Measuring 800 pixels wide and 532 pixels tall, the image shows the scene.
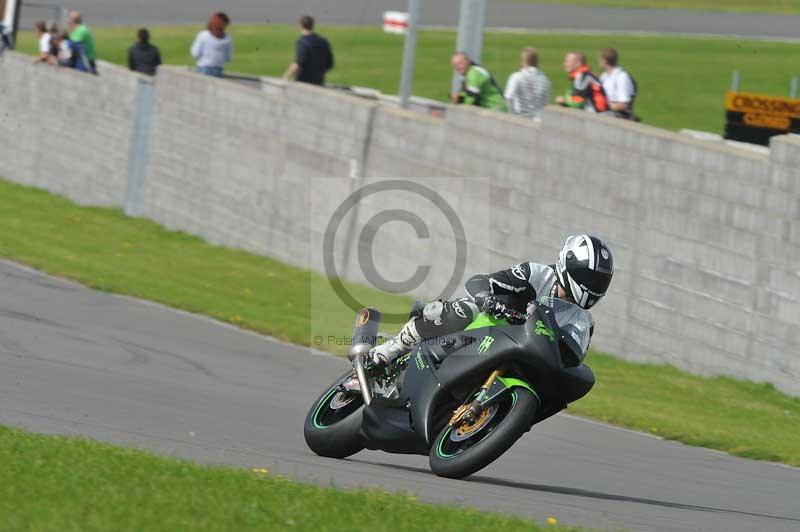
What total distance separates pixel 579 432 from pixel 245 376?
285cm

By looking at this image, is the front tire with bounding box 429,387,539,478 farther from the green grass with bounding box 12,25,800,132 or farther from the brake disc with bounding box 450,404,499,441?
the green grass with bounding box 12,25,800,132

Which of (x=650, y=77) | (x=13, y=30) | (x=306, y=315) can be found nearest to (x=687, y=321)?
(x=306, y=315)

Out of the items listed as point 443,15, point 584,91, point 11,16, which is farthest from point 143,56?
point 443,15

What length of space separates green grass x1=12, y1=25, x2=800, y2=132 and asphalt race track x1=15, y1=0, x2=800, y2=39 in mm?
1023

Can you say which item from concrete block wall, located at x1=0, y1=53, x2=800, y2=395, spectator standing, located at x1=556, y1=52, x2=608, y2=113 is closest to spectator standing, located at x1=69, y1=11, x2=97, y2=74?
concrete block wall, located at x1=0, y1=53, x2=800, y2=395

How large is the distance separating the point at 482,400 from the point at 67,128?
17.6 metres

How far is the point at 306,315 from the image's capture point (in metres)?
16.2

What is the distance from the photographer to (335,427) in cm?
862

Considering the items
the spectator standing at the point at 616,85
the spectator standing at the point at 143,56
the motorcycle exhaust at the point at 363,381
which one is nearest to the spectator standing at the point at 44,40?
the spectator standing at the point at 143,56

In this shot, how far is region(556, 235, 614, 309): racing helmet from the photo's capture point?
7840 mm

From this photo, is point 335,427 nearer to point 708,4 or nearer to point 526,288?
point 526,288

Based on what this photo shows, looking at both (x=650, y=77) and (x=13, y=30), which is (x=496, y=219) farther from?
(x=650, y=77)

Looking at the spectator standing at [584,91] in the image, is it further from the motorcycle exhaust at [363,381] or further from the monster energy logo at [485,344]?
the monster energy logo at [485,344]

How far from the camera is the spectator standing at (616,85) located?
54.8 feet
